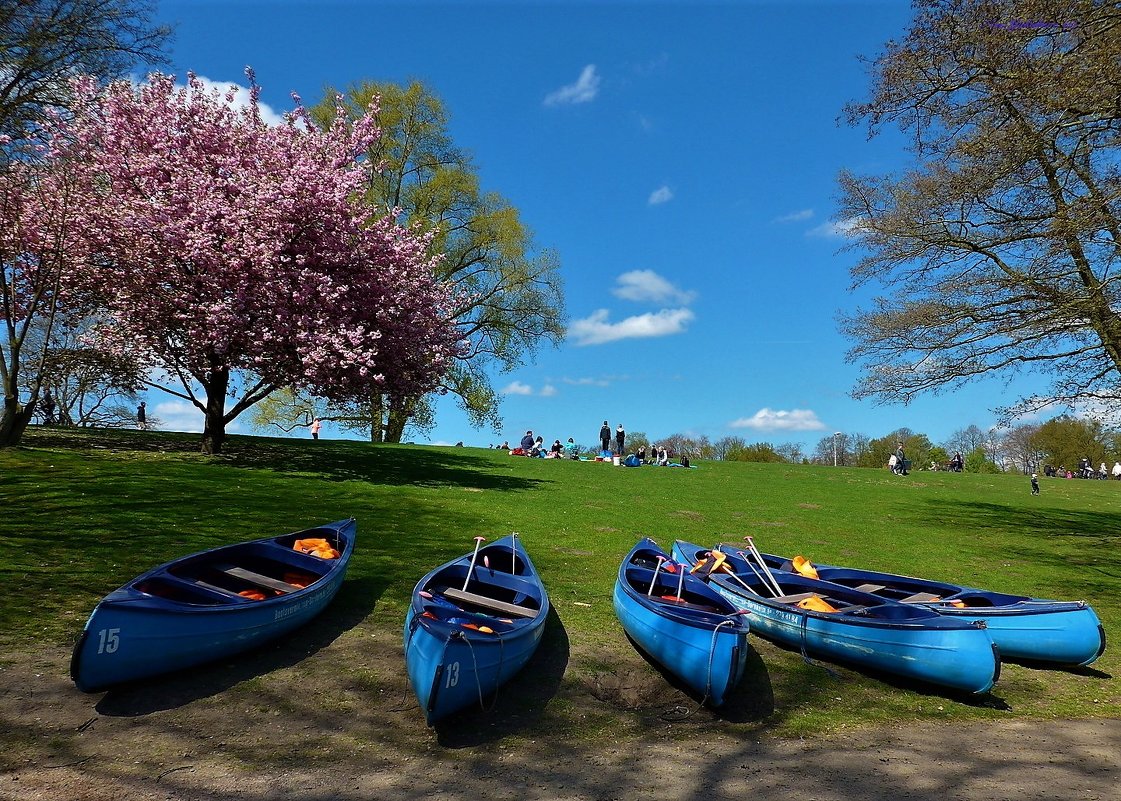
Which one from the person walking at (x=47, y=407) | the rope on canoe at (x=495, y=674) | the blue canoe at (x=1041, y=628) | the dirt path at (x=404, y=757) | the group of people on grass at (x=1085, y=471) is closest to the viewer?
the dirt path at (x=404, y=757)

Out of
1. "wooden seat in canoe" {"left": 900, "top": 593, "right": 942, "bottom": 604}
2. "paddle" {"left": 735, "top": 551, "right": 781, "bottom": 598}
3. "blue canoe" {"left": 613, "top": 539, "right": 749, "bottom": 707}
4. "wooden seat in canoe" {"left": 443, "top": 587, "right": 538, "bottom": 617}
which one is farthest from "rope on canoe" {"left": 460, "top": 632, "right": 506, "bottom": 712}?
"wooden seat in canoe" {"left": 900, "top": 593, "right": 942, "bottom": 604}

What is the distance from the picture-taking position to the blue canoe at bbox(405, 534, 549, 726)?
632 cm

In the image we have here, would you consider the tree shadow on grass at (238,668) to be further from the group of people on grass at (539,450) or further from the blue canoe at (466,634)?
the group of people on grass at (539,450)

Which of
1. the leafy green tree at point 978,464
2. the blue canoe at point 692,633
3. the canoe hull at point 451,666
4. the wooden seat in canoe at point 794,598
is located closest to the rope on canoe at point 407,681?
the canoe hull at point 451,666

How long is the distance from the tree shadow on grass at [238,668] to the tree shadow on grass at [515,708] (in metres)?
2.39

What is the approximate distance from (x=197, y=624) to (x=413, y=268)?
1618 centimetres

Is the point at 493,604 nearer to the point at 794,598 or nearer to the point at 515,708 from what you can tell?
the point at 515,708

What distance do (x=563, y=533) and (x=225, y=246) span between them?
1220 centimetres

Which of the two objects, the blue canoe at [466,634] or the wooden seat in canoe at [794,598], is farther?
the wooden seat in canoe at [794,598]

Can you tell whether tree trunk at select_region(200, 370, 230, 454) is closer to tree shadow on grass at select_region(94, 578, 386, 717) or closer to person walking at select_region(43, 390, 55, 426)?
person walking at select_region(43, 390, 55, 426)

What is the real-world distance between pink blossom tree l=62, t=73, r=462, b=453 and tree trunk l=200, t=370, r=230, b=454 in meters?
0.71

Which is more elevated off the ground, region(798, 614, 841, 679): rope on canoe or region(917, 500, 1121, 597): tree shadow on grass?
region(917, 500, 1121, 597): tree shadow on grass

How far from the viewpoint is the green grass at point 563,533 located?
8.12 meters

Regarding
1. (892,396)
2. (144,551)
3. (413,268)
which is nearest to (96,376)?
(413,268)
